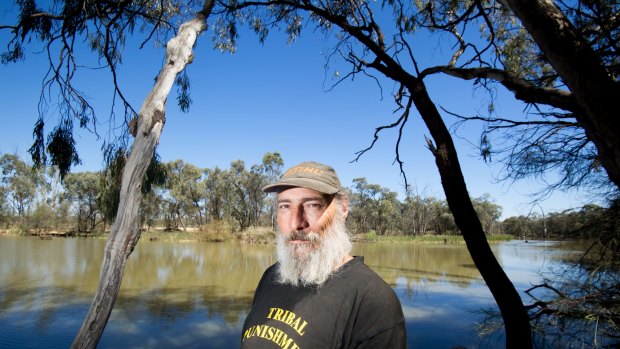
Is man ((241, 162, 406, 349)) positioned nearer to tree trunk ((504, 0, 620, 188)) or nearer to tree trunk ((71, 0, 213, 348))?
tree trunk ((71, 0, 213, 348))

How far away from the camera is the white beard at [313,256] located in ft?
3.25

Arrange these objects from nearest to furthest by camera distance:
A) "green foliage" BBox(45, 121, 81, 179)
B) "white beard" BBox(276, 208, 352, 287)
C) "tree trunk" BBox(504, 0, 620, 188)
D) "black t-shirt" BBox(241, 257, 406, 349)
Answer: "black t-shirt" BBox(241, 257, 406, 349) < "white beard" BBox(276, 208, 352, 287) < "tree trunk" BBox(504, 0, 620, 188) < "green foliage" BBox(45, 121, 81, 179)

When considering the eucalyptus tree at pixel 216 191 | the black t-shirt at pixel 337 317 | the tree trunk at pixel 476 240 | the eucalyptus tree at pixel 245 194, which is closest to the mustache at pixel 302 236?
the black t-shirt at pixel 337 317

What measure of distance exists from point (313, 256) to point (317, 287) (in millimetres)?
87

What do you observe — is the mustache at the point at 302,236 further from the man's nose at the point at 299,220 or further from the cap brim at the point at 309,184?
the cap brim at the point at 309,184

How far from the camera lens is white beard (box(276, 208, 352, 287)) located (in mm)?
989

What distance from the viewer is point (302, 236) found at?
107 centimetres

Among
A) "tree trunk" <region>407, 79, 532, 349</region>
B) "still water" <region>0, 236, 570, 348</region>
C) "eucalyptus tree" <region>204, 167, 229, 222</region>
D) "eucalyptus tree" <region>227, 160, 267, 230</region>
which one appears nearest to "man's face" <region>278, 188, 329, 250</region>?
"tree trunk" <region>407, 79, 532, 349</region>

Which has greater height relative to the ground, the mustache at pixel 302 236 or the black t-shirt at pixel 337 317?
the mustache at pixel 302 236

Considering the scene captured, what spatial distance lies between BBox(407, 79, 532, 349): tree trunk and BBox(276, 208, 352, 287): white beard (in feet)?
4.33

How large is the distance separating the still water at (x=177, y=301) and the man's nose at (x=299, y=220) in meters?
2.58

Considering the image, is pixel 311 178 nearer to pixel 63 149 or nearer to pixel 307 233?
pixel 307 233

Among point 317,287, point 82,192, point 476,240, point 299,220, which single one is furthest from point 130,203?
point 82,192

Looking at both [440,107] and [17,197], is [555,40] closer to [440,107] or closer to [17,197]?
[440,107]
